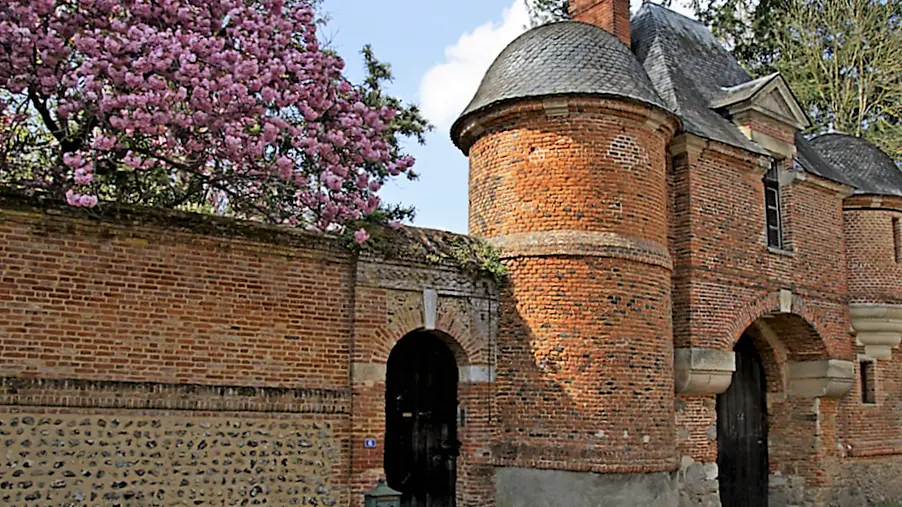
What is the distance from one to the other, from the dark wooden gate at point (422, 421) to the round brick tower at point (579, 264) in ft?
2.76

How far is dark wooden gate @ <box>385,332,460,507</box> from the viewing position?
12.4 meters

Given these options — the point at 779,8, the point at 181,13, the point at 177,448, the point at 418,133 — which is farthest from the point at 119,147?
the point at 779,8

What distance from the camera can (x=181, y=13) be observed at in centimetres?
1010

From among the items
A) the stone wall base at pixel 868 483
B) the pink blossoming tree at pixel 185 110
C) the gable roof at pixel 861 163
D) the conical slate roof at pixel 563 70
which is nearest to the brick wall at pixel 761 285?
the stone wall base at pixel 868 483

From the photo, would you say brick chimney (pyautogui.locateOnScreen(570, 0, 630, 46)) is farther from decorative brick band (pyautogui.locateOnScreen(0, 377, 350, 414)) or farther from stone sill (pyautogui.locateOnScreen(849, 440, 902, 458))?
stone sill (pyautogui.locateOnScreen(849, 440, 902, 458))

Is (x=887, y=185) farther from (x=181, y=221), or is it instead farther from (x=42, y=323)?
(x=42, y=323)

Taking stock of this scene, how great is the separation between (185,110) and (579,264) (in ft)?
19.1

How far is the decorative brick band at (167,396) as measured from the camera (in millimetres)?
8773

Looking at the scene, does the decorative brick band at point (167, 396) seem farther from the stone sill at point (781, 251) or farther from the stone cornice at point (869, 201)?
the stone cornice at point (869, 201)

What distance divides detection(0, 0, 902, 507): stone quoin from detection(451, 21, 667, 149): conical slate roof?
0.17ft

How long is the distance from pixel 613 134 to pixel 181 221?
6.46 metres

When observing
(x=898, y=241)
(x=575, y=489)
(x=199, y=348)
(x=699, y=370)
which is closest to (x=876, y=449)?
(x=898, y=241)

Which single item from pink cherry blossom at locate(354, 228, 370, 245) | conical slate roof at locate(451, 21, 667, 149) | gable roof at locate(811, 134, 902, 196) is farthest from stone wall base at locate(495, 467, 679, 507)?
gable roof at locate(811, 134, 902, 196)

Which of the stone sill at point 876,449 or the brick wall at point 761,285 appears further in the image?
the stone sill at point 876,449
